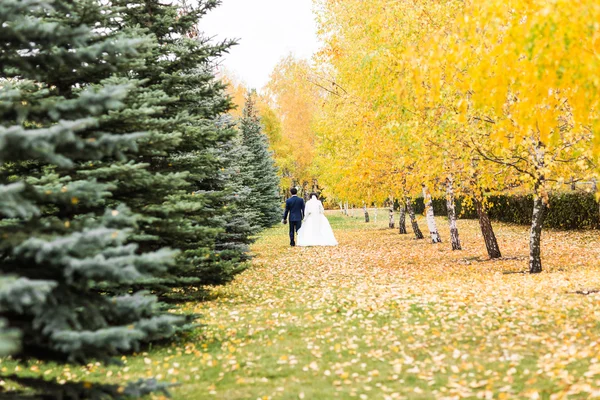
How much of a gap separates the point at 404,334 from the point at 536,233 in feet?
21.1

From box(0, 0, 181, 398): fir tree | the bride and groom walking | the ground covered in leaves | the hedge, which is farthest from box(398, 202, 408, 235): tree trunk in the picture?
box(0, 0, 181, 398): fir tree

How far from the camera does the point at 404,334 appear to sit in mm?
7621

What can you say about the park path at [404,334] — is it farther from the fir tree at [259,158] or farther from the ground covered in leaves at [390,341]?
the fir tree at [259,158]

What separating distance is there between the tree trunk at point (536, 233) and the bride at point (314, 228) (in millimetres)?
10381

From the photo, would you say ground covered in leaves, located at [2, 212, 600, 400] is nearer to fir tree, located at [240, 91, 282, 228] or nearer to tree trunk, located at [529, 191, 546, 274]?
tree trunk, located at [529, 191, 546, 274]

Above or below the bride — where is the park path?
below

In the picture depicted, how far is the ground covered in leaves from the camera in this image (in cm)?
553

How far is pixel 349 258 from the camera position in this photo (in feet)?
59.2

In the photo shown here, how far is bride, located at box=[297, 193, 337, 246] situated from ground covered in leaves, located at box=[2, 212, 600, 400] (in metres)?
8.45

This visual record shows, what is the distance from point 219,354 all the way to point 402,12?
10.6 metres

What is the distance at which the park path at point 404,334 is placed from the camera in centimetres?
554

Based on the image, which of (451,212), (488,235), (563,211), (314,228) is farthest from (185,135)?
(563,211)

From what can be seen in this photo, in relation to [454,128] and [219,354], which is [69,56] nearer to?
[219,354]

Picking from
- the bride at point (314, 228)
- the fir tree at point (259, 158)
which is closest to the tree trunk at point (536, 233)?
the bride at point (314, 228)
